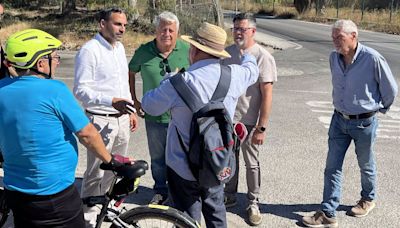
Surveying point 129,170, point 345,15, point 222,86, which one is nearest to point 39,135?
point 129,170

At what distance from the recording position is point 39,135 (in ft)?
8.03

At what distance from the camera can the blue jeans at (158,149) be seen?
14.8 feet

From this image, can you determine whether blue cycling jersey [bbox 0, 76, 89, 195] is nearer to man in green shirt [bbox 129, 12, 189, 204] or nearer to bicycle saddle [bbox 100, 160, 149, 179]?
bicycle saddle [bbox 100, 160, 149, 179]

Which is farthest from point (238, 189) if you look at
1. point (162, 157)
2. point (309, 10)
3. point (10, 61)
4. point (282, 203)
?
point (309, 10)

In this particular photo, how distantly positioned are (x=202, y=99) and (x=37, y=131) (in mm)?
971

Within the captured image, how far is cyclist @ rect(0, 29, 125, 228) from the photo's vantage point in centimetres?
241

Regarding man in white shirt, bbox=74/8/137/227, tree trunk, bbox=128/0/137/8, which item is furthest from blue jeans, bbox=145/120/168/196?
tree trunk, bbox=128/0/137/8

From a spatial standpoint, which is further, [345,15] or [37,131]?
[345,15]

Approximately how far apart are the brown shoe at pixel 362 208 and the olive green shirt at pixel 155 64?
1.95 m

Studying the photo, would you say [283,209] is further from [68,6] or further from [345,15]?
[345,15]

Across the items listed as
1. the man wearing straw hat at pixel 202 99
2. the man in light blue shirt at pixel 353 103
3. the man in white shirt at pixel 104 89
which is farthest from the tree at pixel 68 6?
the man wearing straw hat at pixel 202 99

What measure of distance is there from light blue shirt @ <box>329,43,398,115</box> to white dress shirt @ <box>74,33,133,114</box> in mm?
1903

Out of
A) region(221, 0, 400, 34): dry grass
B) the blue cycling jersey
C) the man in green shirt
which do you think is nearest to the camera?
the blue cycling jersey

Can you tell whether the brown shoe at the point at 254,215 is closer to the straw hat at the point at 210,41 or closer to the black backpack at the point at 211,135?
the black backpack at the point at 211,135
